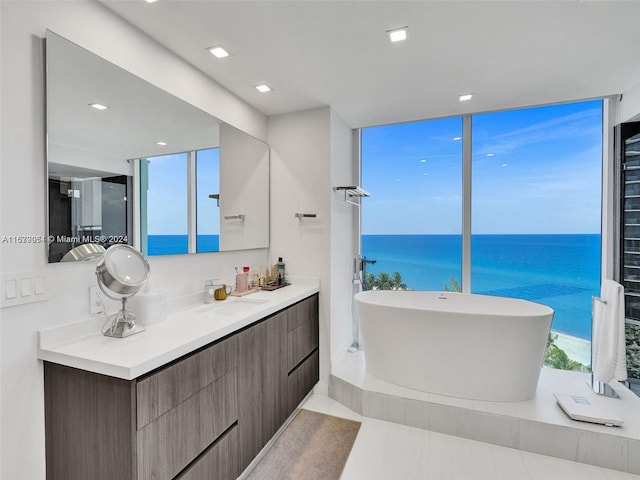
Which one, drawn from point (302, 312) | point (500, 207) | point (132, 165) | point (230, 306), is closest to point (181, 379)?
point (230, 306)

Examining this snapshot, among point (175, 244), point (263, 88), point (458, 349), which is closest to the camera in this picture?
point (175, 244)

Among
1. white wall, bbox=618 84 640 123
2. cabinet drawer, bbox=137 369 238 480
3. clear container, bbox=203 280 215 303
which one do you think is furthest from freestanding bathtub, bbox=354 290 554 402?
white wall, bbox=618 84 640 123

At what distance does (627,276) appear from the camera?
2.74 meters

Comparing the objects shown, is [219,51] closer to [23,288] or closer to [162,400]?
[23,288]

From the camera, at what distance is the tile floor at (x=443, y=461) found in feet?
6.31

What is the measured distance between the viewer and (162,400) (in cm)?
134

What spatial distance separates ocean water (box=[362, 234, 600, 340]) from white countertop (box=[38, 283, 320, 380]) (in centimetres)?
199

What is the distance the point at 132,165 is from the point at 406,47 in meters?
1.80

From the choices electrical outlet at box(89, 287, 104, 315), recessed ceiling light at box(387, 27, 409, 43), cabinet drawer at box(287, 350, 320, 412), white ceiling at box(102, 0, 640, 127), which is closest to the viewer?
electrical outlet at box(89, 287, 104, 315)

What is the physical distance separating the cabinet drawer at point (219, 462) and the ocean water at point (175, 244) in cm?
113

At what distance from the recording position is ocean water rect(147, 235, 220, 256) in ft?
6.45

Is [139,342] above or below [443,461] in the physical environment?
above

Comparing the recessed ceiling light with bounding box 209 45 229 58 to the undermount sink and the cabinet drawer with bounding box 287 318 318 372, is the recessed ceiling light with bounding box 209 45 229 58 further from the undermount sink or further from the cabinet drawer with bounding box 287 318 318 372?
the cabinet drawer with bounding box 287 318 318 372

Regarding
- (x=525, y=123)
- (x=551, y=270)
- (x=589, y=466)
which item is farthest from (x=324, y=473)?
(x=525, y=123)
